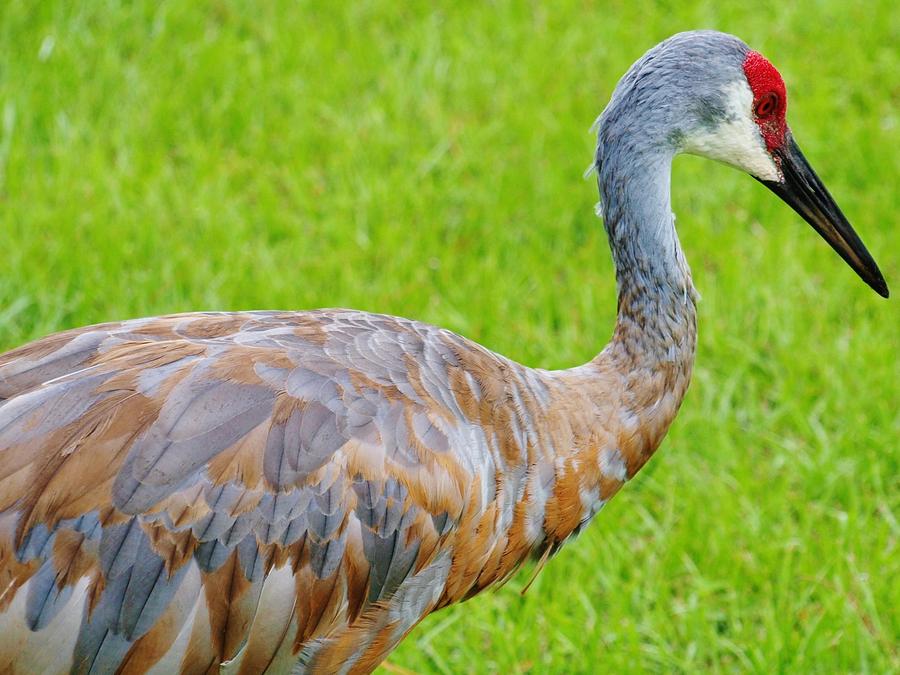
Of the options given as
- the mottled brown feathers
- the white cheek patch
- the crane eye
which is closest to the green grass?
the mottled brown feathers

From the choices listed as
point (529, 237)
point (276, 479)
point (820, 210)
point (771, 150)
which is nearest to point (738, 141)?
point (771, 150)

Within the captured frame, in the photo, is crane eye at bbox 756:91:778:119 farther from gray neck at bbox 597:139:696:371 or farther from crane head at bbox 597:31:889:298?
gray neck at bbox 597:139:696:371

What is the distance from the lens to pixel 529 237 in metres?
5.67

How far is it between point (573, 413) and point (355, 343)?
62 cm

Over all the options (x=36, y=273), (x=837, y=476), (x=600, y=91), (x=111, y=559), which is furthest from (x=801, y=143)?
(x=111, y=559)

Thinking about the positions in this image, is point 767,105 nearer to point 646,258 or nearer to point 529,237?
point 646,258

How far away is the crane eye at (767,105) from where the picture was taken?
343cm

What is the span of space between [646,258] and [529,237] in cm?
225

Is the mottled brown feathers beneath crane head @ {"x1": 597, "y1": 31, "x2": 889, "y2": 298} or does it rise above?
beneath

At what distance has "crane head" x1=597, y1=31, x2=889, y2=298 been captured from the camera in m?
3.34

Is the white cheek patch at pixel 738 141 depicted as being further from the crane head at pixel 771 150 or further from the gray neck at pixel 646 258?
the gray neck at pixel 646 258

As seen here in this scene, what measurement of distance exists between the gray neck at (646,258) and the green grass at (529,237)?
39.9 inches

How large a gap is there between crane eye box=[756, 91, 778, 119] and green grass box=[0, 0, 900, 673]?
1.50 m

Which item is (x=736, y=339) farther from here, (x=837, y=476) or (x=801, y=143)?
(x=801, y=143)
